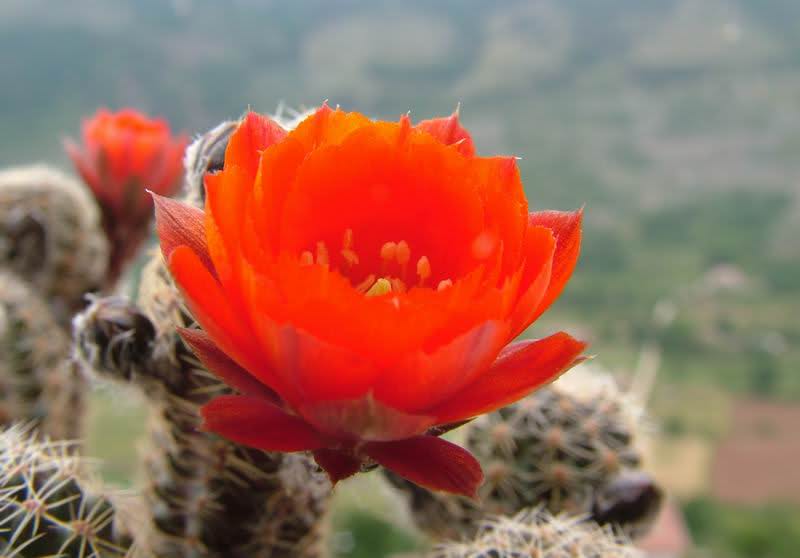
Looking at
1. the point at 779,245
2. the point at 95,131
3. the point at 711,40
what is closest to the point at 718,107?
the point at 779,245

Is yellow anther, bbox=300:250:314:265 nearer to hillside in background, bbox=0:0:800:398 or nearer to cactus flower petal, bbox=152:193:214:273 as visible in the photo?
cactus flower petal, bbox=152:193:214:273

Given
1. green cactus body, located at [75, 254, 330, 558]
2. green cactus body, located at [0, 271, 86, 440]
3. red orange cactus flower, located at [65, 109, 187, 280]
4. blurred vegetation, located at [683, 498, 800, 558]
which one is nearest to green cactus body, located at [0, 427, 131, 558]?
green cactus body, located at [75, 254, 330, 558]

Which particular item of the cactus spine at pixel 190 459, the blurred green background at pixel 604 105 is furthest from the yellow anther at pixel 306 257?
the blurred green background at pixel 604 105

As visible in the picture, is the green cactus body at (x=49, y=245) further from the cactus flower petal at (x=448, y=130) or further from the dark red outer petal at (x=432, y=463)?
the dark red outer petal at (x=432, y=463)

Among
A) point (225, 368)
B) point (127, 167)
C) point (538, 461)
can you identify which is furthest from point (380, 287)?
point (127, 167)

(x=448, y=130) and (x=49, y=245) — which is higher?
(x=49, y=245)

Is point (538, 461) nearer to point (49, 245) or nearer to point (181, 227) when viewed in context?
point (181, 227)

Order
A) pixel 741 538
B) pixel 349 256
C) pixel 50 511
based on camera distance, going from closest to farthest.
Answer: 1. pixel 349 256
2. pixel 50 511
3. pixel 741 538
